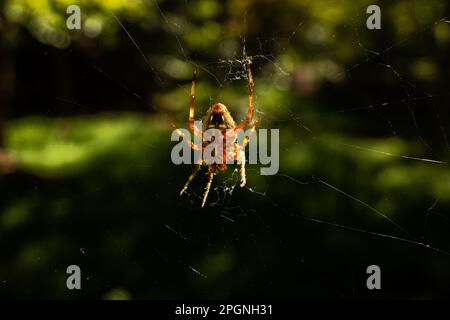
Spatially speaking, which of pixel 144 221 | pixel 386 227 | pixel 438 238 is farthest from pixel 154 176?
pixel 438 238

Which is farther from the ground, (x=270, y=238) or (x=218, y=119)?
(x=218, y=119)

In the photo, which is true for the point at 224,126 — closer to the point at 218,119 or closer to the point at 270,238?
the point at 218,119

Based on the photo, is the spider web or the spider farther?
the spider web

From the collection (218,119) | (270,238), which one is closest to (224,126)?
(218,119)

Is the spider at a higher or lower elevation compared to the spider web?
higher

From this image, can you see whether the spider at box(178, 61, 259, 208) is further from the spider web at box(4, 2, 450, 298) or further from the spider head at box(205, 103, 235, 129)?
the spider web at box(4, 2, 450, 298)

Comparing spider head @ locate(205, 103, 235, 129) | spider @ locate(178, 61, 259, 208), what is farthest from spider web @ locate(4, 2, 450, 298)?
spider head @ locate(205, 103, 235, 129)

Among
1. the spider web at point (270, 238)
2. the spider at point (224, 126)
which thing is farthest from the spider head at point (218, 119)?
the spider web at point (270, 238)

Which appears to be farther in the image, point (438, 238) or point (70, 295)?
point (438, 238)

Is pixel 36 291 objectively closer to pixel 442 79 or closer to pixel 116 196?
pixel 116 196
